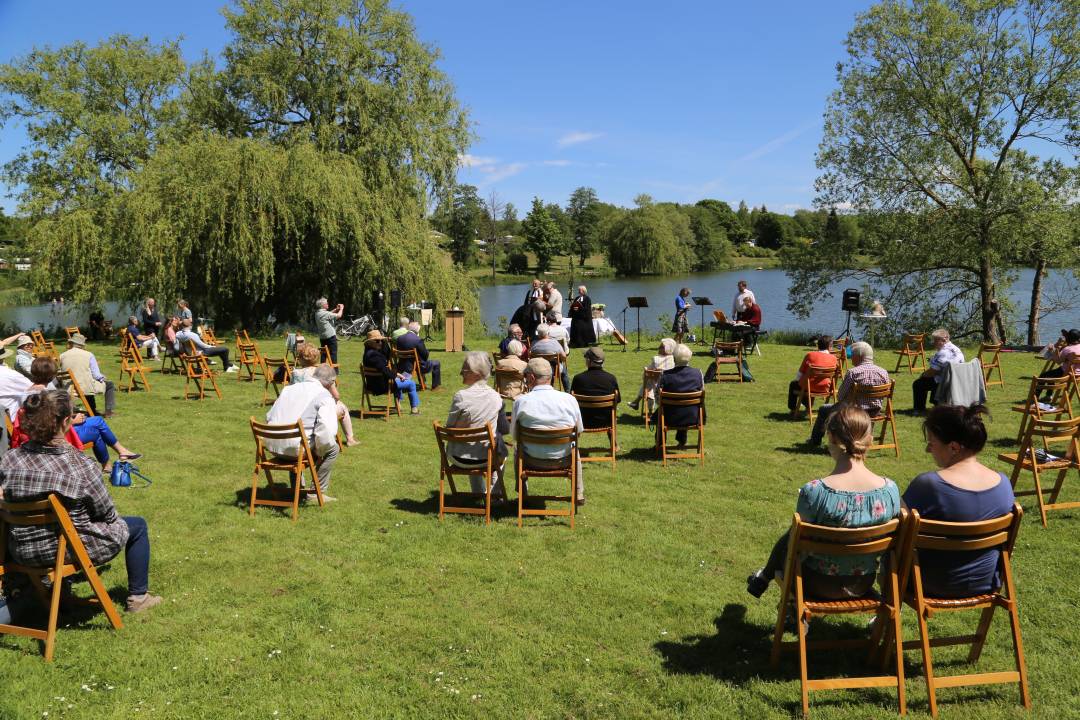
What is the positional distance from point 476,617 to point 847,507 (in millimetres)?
2201

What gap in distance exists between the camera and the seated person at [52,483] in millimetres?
3842

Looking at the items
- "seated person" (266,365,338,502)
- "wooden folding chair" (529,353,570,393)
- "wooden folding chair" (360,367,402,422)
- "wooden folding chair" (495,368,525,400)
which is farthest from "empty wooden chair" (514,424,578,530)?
"wooden folding chair" (529,353,570,393)

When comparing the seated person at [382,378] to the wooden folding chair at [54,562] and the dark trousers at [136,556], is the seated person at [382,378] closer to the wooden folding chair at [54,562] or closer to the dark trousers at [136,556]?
the dark trousers at [136,556]

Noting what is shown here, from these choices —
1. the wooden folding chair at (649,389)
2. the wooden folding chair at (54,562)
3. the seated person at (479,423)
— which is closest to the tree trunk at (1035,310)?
the wooden folding chair at (649,389)

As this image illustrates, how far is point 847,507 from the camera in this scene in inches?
138

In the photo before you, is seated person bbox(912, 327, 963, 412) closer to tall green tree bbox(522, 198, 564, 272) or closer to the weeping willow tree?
the weeping willow tree

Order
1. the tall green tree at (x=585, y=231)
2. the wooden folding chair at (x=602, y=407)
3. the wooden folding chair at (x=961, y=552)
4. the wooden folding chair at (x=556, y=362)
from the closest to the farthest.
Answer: the wooden folding chair at (x=961, y=552), the wooden folding chair at (x=602, y=407), the wooden folding chair at (x=556, y=362), the tall green tree at (x=585, y=231)

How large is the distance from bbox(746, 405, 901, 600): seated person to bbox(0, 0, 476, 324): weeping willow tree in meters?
18.8

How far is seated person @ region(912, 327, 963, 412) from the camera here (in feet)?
31.2

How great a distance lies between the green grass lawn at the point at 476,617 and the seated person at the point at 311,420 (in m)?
0.42

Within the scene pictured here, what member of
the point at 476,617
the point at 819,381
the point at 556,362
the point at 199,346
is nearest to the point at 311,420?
the point at 476,617

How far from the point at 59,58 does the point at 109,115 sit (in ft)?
8.58

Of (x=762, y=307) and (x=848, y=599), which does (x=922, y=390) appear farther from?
(x=762, y=307)

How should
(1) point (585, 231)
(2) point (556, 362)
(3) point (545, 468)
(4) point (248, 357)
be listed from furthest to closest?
(1) point (585, 231) < (4) point (248, 357) < (2) point (556, 362) < (3) point (545, 468)
